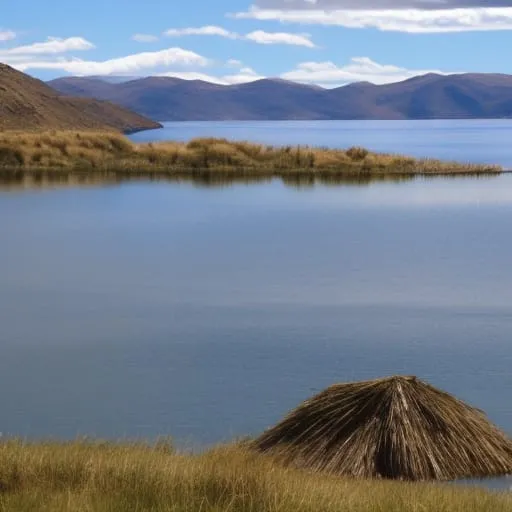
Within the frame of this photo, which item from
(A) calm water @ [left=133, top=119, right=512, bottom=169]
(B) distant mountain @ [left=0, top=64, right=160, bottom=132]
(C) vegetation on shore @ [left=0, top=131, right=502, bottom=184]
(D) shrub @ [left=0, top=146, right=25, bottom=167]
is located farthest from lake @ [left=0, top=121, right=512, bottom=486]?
(B) distant mountain @ [left=0, top=64, right=160, bottom=132]

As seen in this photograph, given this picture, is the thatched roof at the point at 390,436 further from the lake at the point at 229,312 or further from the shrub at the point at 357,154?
the shrub at the point at 357,154

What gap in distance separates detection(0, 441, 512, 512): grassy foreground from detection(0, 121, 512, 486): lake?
7.44ft

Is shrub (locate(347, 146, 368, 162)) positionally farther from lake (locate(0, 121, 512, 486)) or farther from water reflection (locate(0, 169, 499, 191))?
lake (locate(0, 121, 512, 486))

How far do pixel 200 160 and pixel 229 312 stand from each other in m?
25.9

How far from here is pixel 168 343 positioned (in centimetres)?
1309

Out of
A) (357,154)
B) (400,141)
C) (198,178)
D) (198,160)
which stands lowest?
(198,178)

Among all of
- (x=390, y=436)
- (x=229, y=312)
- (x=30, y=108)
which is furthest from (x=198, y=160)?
(x=30, y=108)

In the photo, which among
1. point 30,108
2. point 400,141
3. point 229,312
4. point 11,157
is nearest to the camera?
point 229,312

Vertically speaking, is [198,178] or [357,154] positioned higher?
[357,154]

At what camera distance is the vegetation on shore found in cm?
3956

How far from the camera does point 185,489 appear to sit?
5.69m

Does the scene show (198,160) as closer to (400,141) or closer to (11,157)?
(11,157)

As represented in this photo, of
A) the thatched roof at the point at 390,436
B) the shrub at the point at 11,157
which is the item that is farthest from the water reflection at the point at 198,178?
the thatched roof at the point at 390,436

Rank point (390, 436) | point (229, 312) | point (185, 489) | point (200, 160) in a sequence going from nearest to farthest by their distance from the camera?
point (185, 489), point (390, 436), point (229, 312), point (200, 160)
